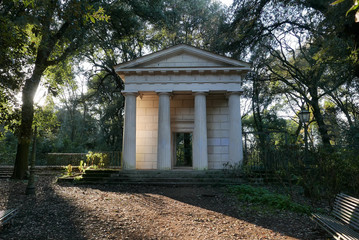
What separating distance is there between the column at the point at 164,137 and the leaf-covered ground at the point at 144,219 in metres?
4.29

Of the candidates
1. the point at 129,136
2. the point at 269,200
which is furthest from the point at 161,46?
the point at 269,200

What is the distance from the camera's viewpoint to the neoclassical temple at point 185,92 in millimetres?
13852

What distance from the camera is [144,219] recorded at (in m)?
6.20

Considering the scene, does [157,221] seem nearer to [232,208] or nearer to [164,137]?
[232,208]

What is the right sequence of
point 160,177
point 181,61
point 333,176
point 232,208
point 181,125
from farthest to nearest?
point 181,125 → point 181,61 → point 160,177 → point 232,208 → point 333,176

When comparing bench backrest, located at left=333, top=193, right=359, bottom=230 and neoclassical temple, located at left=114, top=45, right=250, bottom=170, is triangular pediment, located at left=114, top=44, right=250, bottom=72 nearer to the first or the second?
neoclassical temple, located at left=114, top=45, right=250, bottom=170

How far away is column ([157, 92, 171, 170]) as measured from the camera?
13.7 meters

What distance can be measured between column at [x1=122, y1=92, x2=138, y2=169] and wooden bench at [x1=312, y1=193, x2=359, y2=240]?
10.4 metres

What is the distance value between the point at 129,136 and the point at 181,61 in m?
5.67

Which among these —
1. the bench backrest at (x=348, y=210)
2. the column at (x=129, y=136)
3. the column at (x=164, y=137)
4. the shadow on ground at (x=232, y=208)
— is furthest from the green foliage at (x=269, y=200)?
the column at (x=129, y=136)

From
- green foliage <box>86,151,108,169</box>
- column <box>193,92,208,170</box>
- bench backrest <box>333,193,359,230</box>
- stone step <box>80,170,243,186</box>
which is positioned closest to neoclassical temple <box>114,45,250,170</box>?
column <box>193,92,208,170</box>

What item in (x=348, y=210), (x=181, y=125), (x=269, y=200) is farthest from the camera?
(x=181, y=125)

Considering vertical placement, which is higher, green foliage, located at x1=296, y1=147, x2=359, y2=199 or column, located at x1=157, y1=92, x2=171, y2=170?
column, located at x1=157, y1=92, x2=171, y2=170

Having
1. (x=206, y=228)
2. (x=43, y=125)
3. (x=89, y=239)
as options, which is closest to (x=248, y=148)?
(x=206, y=228)
